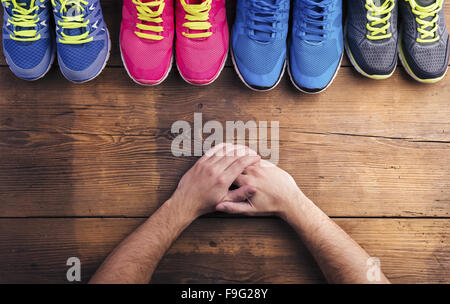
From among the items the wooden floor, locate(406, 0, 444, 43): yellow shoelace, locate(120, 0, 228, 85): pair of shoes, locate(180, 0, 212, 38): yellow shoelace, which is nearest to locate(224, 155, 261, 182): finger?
the wooden floor

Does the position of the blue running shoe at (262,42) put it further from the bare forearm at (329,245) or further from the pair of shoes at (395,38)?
the bare forearm at (329,245)

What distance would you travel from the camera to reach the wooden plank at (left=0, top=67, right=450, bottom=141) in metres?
1.04

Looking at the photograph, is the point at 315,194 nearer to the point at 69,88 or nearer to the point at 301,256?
the point at 301,256

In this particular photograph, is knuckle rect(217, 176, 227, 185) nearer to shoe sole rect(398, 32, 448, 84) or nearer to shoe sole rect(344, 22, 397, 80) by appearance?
shoe sole rect(344, 22, 397, 80)

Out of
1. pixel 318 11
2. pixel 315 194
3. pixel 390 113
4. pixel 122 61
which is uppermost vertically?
pixel 318 11

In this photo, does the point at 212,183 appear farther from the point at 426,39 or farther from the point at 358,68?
the point at 426,39

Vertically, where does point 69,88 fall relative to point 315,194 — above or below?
above

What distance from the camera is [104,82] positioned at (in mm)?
1050

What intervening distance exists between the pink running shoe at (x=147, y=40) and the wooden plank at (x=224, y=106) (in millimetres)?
69

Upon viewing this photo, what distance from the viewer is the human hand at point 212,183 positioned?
0.97 m

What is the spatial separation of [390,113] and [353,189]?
26cm

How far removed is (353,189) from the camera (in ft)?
3.43

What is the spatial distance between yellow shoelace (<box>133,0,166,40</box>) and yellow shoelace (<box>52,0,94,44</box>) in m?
0.14

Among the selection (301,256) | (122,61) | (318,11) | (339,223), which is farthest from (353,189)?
(122,61)
